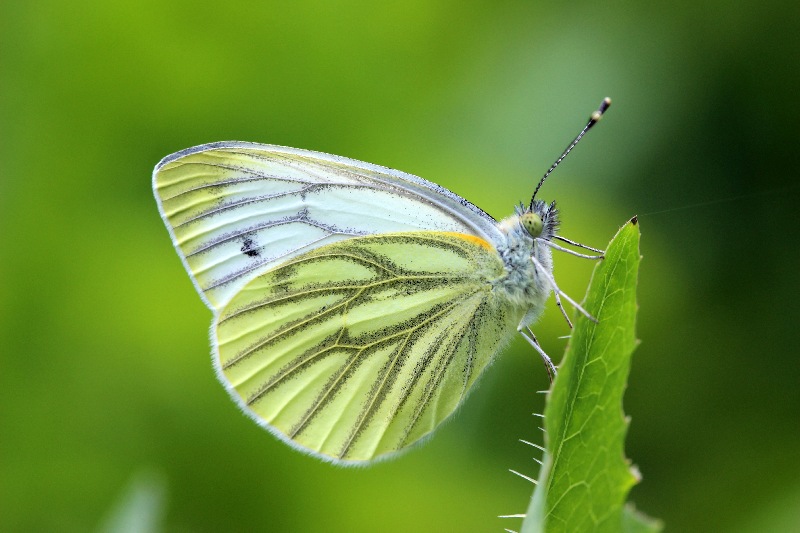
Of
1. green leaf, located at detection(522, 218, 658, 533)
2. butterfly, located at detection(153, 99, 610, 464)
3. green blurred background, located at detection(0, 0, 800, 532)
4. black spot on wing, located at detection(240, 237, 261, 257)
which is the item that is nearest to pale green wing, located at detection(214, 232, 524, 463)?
butterfly, located at detection(153, 99, 610, 464)

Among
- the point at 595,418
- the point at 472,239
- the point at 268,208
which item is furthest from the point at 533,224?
the point at 595,418

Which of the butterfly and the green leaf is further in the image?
the butterfly

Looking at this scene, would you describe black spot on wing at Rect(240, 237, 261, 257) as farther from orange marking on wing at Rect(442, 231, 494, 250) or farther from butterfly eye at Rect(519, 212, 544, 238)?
butterfly eye at Rect(519, 212, 544, 238)

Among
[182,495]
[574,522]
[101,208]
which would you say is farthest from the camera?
[101,208]

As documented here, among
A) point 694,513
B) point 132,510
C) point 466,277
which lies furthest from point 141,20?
point 694,513

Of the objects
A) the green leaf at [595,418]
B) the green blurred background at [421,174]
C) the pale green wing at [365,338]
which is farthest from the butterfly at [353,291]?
the green leaf at [595,418]

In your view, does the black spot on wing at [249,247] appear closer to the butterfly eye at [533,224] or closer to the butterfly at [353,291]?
the butterfly at [353,291]

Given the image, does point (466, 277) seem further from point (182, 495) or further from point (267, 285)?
point (182, 495)

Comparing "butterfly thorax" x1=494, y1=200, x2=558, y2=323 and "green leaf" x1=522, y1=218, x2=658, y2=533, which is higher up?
"butterfly thorax" x1=494, y1=200, x2=558, y2=323

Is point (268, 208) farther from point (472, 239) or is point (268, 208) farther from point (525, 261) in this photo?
point (525, 261)
